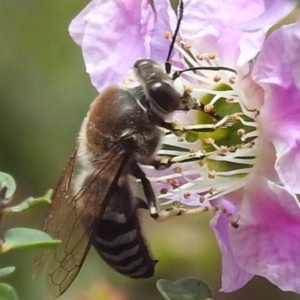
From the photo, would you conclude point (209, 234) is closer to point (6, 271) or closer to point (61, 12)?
point (61, 12)

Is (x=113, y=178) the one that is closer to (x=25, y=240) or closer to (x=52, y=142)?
(x=25, y=240)

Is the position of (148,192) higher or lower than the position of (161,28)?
lower

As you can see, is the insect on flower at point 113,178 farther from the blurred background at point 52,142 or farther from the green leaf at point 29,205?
the blurred background at point 52,142

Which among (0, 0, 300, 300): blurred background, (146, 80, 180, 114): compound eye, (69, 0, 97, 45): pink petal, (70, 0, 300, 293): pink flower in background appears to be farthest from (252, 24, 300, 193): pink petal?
(0, 0, 300, 300): blurred background

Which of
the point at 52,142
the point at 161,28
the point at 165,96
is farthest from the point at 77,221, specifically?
the point at 52,142

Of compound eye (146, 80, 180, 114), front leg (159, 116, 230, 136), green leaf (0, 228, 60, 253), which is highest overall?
green leaf (0, 228, 60, 253)

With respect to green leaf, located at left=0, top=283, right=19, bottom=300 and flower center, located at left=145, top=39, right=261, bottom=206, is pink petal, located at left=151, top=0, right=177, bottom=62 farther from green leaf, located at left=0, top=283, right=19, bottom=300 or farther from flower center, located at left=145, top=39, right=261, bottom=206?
green leaf, located at left=0, top=283, right=19, bottom=300
